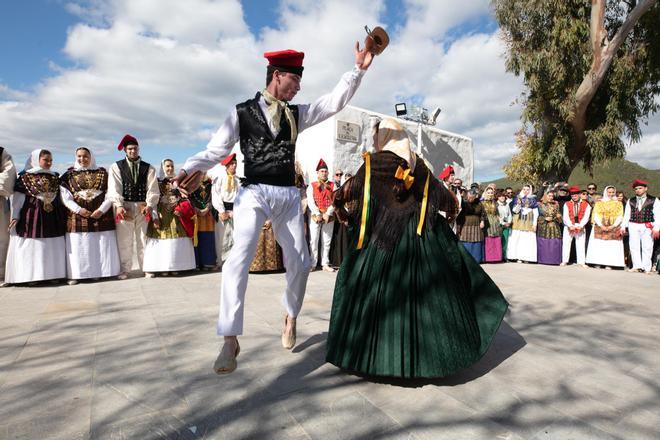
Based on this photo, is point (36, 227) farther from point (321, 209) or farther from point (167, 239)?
point (321, 209)

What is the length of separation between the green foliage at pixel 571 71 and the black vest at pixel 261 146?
15852 millimetres

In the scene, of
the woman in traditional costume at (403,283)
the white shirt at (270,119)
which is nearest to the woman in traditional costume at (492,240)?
the woman in traditional costume at (403,283)

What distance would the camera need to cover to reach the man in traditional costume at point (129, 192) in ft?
19.7

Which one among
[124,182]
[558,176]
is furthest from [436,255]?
[558,176]

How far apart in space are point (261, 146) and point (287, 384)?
60.3 inches

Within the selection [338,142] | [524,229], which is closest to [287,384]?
[524,229]

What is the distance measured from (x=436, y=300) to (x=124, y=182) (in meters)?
5.44

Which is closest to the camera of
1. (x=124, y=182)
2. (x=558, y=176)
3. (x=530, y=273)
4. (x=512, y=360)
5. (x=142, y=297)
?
(x=512, y=360)

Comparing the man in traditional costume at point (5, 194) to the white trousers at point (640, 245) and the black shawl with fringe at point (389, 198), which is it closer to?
the black shawl with fringe at point (389, 198)

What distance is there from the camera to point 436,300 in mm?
2502

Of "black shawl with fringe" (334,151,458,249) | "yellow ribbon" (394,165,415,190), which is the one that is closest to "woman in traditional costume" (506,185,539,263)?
"black shawl with fringe" (334,151,458,249)

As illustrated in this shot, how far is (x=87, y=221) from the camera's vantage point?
6.00 m

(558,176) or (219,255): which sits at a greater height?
(558,176)

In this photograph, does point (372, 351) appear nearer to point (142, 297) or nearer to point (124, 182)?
point (142, 297)
